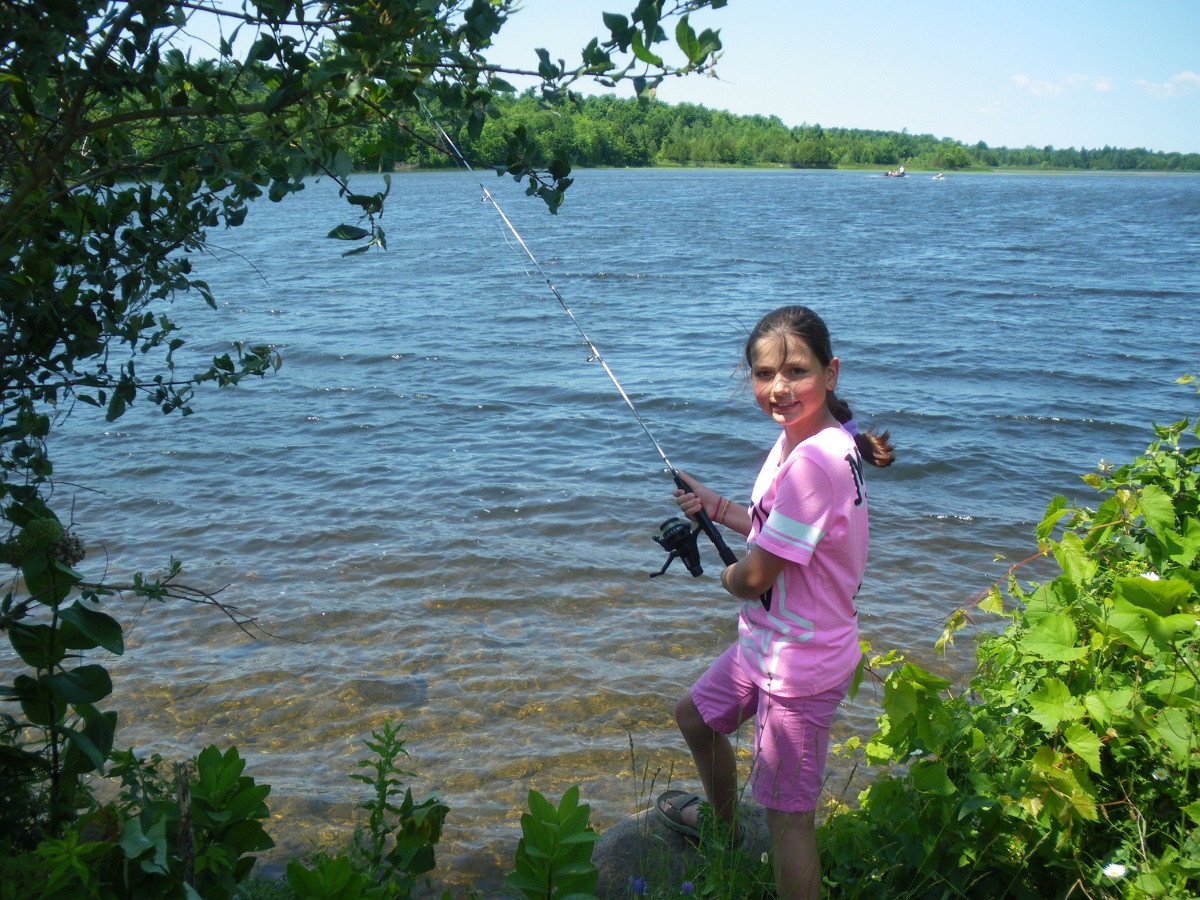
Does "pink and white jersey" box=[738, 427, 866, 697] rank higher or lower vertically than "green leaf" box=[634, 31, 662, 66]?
lower

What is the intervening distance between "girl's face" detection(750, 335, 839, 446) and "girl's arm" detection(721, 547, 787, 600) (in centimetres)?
39

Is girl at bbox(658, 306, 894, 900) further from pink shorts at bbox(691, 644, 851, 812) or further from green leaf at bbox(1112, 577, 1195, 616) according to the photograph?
green leaf at bbox(1112, 577, 1195, 616)

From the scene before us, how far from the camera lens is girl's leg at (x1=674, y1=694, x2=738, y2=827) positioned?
3.15 metres

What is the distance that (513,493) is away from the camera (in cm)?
816

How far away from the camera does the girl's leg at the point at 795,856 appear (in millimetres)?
2727

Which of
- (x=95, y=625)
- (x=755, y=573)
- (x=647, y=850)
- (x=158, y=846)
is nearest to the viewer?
(x=158, y=846)

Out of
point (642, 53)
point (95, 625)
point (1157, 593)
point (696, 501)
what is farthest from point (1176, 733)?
point (95, 625)

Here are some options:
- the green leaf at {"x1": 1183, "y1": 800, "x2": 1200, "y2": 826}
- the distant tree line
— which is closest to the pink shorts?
the green leaf at {"x1": 1183, "y1": 800, "x2": 1200, "y2": 826}

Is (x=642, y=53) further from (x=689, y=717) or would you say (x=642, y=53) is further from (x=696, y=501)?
(x=689, y=717)

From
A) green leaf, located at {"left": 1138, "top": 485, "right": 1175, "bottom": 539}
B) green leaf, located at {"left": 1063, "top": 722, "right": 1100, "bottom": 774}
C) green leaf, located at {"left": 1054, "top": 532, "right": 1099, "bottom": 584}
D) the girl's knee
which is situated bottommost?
the girl's knee

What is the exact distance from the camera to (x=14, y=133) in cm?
239

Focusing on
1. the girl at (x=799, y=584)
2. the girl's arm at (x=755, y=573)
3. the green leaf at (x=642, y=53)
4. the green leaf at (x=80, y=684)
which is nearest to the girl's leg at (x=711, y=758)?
the girl at (x=799, y=584)

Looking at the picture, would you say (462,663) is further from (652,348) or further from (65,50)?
(652,348)

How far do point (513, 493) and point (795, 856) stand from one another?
5.59 meters
